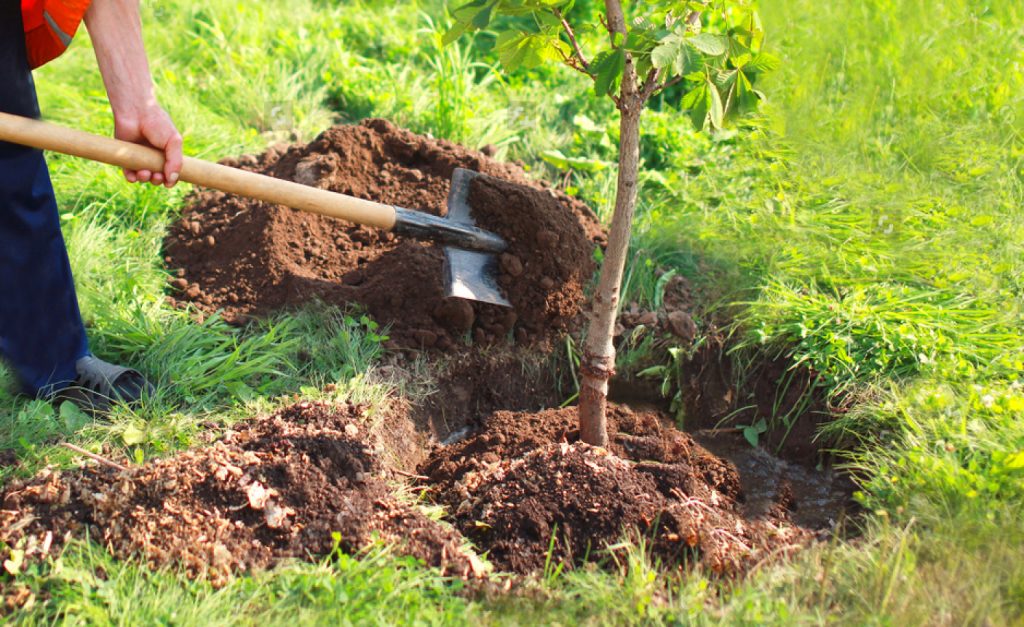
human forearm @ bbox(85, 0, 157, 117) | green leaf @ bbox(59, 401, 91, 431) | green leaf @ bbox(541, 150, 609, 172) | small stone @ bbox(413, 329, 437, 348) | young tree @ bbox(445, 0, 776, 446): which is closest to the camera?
young tree @ bbox(445, 0, 776, 446)

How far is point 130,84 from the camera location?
2.72 m

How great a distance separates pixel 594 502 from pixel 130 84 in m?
1.90

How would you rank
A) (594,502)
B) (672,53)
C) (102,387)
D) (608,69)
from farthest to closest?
(102,387) < (594,502) < (608,69) < (672,53)

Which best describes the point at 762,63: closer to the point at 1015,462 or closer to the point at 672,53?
the point at 672,53

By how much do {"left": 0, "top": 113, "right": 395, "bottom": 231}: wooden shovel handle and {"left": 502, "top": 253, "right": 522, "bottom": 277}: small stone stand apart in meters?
0.46

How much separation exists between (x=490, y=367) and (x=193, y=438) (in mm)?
1130

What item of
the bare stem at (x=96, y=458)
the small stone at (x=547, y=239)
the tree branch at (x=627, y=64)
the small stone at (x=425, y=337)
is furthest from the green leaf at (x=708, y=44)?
the bare stem at (x=96, y=458)

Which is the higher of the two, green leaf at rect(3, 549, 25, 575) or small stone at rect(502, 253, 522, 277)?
small stone at rect(502, 253, 522, 277)

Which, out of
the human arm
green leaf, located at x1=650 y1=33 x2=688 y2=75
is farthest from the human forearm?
green leaf, located at x1=650 y1=33 x2=688 y2=75

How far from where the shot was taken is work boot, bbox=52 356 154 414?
296 cm

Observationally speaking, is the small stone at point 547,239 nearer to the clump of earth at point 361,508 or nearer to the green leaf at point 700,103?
the clump of earth at point 361,508

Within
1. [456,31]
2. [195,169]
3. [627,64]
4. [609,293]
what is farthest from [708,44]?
[195,169]

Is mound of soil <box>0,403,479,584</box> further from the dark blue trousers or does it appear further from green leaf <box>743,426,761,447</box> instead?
green leaf <box>743,426,761,447</box>

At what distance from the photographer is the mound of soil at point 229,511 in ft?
7.80
